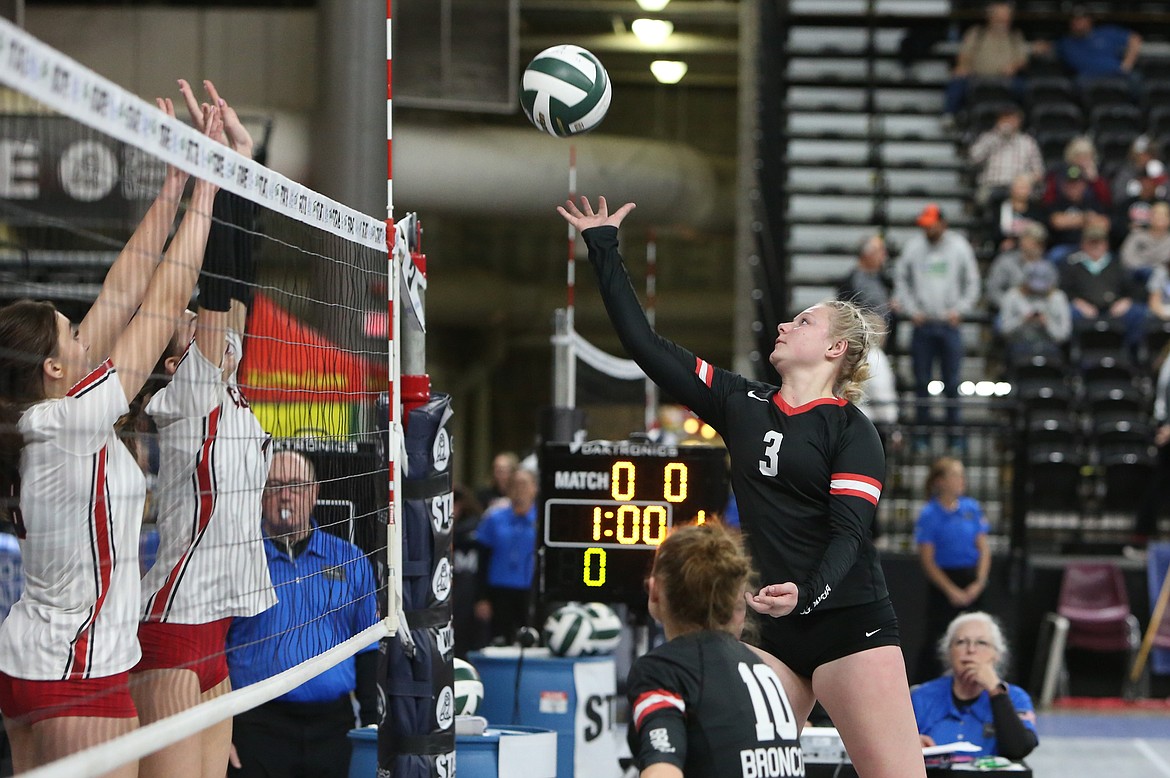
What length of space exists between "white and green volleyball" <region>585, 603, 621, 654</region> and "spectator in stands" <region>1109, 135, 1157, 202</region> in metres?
9.34

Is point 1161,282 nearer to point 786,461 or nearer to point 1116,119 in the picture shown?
point 1116,119

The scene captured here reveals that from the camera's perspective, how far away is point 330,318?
3963 millimetres

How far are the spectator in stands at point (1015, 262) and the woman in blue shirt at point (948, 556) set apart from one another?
3666 millimetres

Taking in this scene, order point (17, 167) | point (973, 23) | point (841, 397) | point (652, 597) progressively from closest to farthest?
point (652, 597)
point (17, 167)
point (841, 397)
point (973, 23)

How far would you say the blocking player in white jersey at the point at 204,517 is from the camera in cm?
346

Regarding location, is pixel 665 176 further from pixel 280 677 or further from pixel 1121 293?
pixel 280 677

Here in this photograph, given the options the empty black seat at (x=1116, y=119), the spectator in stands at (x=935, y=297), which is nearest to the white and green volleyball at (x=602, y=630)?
the spectator in stands at (x=935, y=297)

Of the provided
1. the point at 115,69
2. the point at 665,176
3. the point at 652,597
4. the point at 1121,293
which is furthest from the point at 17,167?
the point at 665,176

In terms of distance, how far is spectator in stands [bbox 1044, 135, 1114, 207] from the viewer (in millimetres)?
13922

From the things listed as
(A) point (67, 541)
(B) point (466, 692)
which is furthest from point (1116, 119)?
(A) point (67, 541)

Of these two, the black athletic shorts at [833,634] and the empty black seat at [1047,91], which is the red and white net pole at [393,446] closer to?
the black athletic shorts at [833,634]

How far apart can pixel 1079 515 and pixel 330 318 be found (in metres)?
9.23

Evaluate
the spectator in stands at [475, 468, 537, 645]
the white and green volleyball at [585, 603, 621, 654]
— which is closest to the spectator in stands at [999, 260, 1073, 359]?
the spectator in stands at [475, 468, 537, 645]

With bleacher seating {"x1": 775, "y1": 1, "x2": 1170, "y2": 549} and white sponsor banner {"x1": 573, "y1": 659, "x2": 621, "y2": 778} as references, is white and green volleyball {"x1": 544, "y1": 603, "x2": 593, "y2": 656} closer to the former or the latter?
white sponsor banner {"x1": 573, "y1": 659, "x2": 621, "y2": 778}
